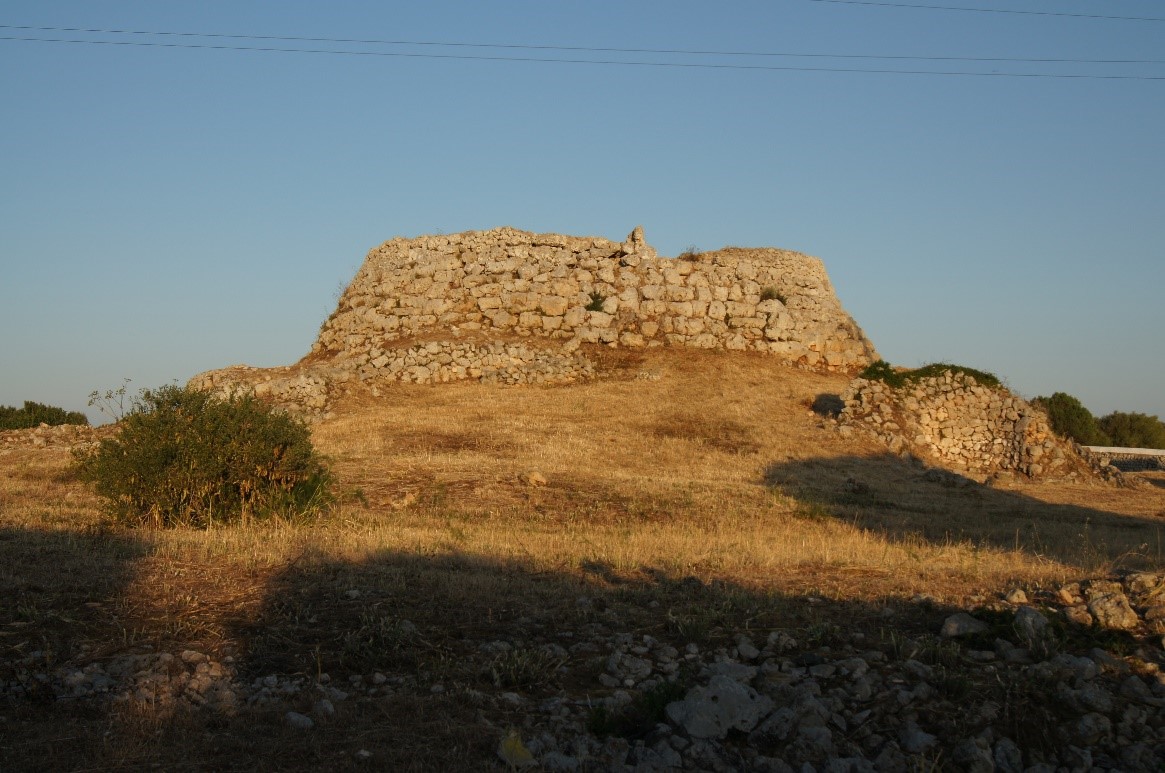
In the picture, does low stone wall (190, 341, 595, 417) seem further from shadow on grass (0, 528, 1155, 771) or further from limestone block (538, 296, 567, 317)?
shadow on grass (0, 528, 1155, 771)

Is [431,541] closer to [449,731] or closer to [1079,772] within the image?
[449,731]

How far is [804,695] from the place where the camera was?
16.3 feet

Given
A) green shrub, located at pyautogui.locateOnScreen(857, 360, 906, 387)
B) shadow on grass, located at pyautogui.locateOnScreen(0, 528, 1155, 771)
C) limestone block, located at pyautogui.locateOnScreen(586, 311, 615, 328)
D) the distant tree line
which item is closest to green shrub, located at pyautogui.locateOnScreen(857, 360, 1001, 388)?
green shrub, located at pyautogui.locateOnScreen(857, 360, 906, 387)

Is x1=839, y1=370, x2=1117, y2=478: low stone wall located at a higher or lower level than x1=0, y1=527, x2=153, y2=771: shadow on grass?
higher

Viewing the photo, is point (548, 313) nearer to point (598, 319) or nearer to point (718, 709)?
point (598, 319)

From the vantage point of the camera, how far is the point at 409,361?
930 inches

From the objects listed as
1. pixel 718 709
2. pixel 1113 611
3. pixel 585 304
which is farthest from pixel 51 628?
pixel 585 304

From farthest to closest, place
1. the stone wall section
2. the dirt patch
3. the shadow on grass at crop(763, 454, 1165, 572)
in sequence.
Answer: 1. the stone wall section
2. the dirt patch
3. the shadow on grass at crop(763, 454, 1165, 572)

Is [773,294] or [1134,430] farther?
[1134,430]

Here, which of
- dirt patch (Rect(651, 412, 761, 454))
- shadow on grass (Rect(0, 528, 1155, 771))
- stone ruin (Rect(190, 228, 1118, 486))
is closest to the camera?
shadow on grass (Rect(0, 528, 1155, 771))

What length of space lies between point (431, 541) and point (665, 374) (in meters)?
14.6

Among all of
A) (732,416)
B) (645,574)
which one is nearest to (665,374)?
(732,416)

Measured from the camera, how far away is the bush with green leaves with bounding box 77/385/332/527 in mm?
11258

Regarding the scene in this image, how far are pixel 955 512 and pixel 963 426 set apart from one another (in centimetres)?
733
